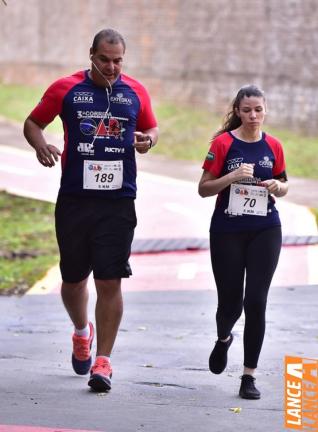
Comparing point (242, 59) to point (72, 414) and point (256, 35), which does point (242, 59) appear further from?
point (72, 414)

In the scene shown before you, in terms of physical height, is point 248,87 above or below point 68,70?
above

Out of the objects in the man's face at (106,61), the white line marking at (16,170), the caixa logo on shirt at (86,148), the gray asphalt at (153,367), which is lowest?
the white line marking at (16,170)

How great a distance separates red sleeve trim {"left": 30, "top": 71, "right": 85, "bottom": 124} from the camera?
7207mm

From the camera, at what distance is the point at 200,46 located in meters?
25.5

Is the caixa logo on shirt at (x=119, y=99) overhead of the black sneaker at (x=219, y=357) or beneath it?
overhead

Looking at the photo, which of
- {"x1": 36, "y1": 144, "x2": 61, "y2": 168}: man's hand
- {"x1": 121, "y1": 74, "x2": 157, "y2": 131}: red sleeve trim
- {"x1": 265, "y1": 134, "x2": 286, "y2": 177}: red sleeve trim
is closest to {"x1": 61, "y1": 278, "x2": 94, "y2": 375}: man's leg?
{"x1": 36, "y1": 144, "x2": 61, "y2": 168}: man's hand

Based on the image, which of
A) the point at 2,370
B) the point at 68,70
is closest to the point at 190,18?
the point at 68,70

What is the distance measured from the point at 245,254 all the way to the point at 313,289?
4.12 metres

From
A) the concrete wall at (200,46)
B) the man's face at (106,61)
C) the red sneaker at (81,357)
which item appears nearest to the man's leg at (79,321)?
the red sneaker at (81,357)

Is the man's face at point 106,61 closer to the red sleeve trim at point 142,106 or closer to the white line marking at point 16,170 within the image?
the red sleeve trim at point 142,106

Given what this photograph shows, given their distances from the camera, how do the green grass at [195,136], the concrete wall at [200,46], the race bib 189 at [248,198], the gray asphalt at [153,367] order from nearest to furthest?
the gray asphalt at [153,367] → the race bib 189 at [248,198] → the green grass at [195,136] → the concrete wall at [200,46]

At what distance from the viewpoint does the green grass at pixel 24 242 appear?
40.7 ft

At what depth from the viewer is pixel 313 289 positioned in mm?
11102

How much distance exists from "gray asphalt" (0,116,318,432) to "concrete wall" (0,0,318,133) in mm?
12926
